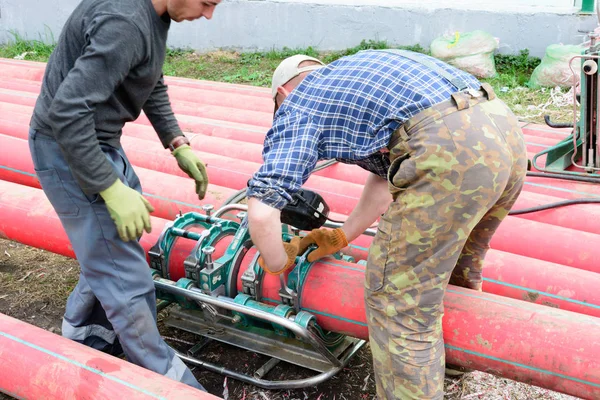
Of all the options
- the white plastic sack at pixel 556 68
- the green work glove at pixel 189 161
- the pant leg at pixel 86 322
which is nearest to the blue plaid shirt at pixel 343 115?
the green work glove at pixel 189 161

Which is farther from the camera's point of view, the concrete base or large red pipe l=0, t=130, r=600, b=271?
the concrete base

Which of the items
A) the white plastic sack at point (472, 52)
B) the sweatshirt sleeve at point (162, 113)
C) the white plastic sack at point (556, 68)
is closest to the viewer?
the sweatshirt sleeve at point (162, 113)

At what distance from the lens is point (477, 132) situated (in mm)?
2102

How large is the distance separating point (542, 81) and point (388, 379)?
6.32m

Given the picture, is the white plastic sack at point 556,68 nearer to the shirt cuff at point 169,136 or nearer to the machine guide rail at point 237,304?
the machine guide rail at point 237,304

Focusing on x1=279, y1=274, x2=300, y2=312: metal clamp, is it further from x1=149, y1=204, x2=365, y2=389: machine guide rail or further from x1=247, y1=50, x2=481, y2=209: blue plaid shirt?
x1=247, y1=50, x2=481, y2=209: blue plaid shirt

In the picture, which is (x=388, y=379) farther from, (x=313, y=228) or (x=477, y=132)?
(x=477, y=132)

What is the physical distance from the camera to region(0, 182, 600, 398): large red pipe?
86.3 inches

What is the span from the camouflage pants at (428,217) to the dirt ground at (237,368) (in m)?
0.70

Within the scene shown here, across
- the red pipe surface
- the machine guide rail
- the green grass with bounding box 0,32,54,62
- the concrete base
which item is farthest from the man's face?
the green grass with bounding box 0,32,54,62

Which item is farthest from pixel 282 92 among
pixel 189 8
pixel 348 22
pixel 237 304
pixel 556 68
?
pixel 348 22

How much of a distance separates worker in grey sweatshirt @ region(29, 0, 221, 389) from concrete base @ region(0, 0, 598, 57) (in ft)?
22.2

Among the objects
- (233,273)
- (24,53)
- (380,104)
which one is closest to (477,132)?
(380,104)

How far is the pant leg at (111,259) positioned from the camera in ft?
7.92
